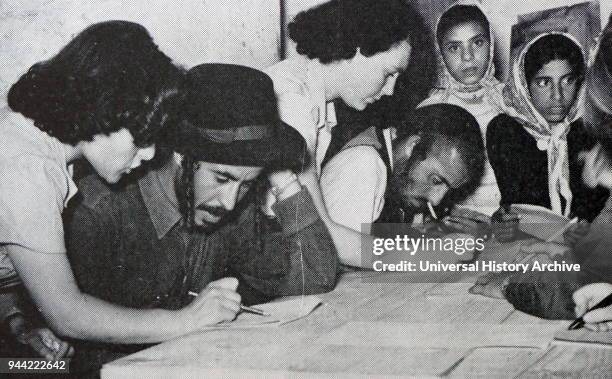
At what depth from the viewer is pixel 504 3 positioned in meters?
3.00

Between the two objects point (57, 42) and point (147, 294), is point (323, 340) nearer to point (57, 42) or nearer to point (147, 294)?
point (147, 294)

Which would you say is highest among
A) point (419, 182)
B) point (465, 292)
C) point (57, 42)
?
point (57, 42)

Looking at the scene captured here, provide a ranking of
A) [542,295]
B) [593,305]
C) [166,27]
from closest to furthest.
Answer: [542,295]
[593,305]
[166,27]

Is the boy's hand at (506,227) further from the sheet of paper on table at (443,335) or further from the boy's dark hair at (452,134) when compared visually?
the sheet of paper on table at (443,335)

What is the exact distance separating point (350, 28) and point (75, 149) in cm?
114

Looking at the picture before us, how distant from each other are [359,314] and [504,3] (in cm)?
134

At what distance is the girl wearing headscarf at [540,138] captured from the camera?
3.02 m

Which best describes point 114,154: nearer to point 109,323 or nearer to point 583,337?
point 109,323

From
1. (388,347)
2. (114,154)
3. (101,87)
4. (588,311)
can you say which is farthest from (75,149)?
(588,311)

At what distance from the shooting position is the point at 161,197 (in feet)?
9.38

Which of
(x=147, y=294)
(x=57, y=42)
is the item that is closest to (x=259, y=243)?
(x=147, y=294)

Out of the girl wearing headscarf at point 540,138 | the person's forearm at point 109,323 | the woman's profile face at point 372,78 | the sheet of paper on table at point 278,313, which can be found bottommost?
the person's forearm at point 109,323

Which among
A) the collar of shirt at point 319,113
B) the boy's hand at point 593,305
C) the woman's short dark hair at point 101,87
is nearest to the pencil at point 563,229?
the boy's hand at point 593,305

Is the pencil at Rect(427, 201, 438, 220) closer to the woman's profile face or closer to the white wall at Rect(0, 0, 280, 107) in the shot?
the woman's profile face
